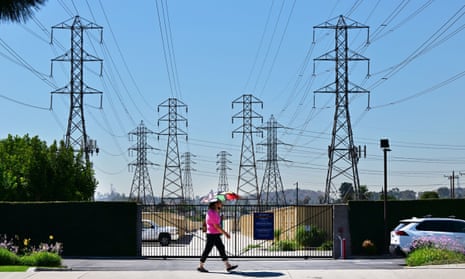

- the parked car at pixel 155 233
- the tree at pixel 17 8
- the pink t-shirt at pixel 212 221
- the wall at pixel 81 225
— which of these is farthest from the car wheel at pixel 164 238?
the tree at pixel 17 8

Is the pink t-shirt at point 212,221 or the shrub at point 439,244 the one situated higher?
the pink t-shirt at point 212,221

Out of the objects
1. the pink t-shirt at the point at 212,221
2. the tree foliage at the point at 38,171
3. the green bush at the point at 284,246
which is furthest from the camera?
the tree foliage at the point at 38,171

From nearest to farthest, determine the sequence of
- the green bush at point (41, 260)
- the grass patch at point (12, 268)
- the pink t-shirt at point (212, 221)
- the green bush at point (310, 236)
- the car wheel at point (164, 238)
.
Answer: the grass patch at point (12, 268) → the pink t-shirt at point (212, 221) → the green bush at point (41, 260) → the green bush at point (310, 236) → the car wheel at point (164, 238)

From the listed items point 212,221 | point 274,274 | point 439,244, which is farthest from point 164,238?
point 274,274

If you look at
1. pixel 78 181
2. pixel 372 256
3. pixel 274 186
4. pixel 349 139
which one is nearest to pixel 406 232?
pixel 372 256

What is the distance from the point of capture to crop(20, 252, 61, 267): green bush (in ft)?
68.9

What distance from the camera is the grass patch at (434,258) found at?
69.0 ft

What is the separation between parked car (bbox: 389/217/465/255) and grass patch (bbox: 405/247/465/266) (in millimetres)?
4461

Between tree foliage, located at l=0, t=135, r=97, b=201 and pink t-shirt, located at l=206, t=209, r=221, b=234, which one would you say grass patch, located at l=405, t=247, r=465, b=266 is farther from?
tree foliage, located at l=0, t=135, r=97, b=201

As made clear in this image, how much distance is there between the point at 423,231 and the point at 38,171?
2282cm

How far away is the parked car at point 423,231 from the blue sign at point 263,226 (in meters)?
4.71

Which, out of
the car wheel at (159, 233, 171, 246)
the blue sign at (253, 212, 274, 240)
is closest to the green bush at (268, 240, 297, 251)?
the blue sign at (253, 212, 274, 240)

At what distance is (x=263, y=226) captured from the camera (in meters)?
29.6

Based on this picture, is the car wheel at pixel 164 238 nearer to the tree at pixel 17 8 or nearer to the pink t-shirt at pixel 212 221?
the pink t-shirt at pixel 212 221
